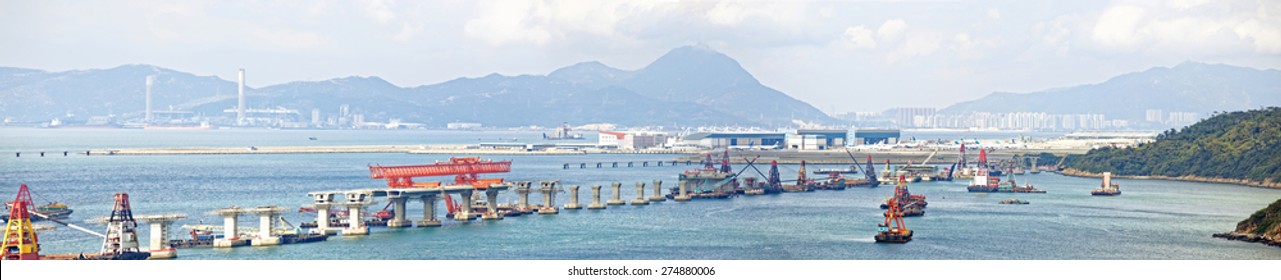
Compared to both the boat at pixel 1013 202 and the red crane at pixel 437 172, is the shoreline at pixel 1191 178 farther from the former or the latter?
the red crane at pixel 437 172

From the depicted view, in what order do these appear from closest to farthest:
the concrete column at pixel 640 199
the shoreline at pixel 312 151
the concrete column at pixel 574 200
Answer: the concrete column at pixel 574 200, the concrete column at pixel 640 199, the shoreline at pixel 312 151

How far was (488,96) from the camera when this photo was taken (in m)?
138

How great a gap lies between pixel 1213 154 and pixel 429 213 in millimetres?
30034

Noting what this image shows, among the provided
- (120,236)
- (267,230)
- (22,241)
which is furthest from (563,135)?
(22,241)

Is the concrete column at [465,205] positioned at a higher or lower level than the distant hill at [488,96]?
lower

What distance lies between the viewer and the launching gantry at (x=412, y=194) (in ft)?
80.0

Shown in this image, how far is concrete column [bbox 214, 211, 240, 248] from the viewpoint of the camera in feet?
72.3

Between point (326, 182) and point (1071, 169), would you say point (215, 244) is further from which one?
point (1071, 169)

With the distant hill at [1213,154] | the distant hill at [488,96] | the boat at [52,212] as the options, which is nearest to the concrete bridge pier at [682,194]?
the boat at [52,212]

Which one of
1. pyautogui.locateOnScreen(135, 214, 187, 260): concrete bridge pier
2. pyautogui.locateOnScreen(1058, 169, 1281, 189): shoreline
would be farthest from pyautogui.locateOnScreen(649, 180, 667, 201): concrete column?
pyautogui.locateOnScreen(1058, 169, 1281, 189): shoreline

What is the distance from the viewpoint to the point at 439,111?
137 meters

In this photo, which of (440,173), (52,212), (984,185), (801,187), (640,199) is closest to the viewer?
(52,212)

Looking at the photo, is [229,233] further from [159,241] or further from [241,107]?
[241,107]

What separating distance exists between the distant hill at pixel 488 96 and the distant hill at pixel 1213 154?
5628 centimetres
